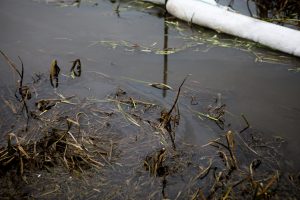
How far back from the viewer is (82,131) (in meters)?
2.58

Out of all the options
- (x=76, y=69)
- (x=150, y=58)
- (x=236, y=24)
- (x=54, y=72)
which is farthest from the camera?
(x=236, y=24)

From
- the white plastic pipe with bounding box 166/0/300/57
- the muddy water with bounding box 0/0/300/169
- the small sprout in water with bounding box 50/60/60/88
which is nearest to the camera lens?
the muddy water with bounding box 0/0/300/169

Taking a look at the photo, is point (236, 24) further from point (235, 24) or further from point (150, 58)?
point (150, 58)

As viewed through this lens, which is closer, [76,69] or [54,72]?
[54,72]

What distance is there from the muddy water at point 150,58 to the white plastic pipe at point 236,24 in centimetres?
10

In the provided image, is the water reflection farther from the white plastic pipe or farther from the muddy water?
the white plastic pipe

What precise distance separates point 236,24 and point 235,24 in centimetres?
1

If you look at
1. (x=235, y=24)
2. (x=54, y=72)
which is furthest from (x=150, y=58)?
(x=235, y=24)

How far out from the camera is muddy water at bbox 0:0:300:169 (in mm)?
2965

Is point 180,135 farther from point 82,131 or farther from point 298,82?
point 298,82

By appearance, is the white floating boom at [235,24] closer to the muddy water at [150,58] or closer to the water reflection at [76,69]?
the muddy water at [150,58]

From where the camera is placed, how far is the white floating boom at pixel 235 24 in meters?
3.64

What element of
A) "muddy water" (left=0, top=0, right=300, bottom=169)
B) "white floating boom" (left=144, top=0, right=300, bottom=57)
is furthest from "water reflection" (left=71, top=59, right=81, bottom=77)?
"white floating boom" (left=144, top=0, right=300, bottom=57)

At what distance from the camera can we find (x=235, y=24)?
12.9 ft
